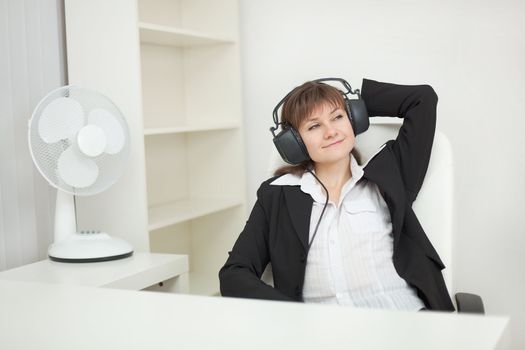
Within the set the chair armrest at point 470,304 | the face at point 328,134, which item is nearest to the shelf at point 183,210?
the face at point 328,134

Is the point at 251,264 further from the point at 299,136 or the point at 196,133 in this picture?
the point at 196,133

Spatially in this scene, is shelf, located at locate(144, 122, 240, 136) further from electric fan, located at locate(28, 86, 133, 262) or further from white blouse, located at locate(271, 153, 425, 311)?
white blouse, located at locate(271, 153, 425, 311)

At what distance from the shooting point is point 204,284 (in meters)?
3.16

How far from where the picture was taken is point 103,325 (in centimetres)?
84

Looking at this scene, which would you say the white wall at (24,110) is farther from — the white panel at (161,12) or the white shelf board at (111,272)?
the white panel at (161,12)

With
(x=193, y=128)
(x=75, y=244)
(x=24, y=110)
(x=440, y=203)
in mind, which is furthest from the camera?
(x=193, y=128)

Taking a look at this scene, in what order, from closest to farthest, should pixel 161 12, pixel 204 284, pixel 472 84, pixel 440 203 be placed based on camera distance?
pixel 440 203 < pixel 472 84 < pixel 161 12 < pixel 204 284

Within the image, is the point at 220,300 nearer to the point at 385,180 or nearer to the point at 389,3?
the point at 385,180

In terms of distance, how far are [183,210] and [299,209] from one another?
104cm

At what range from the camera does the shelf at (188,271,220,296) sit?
3.12m

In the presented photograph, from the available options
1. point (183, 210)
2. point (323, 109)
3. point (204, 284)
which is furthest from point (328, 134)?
point (204, 284)

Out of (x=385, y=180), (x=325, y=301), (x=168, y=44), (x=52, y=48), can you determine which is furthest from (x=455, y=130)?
(x=52, y=48)

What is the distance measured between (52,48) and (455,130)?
62.6 inches

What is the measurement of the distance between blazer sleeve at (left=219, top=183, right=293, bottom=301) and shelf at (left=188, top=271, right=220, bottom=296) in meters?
1.25
